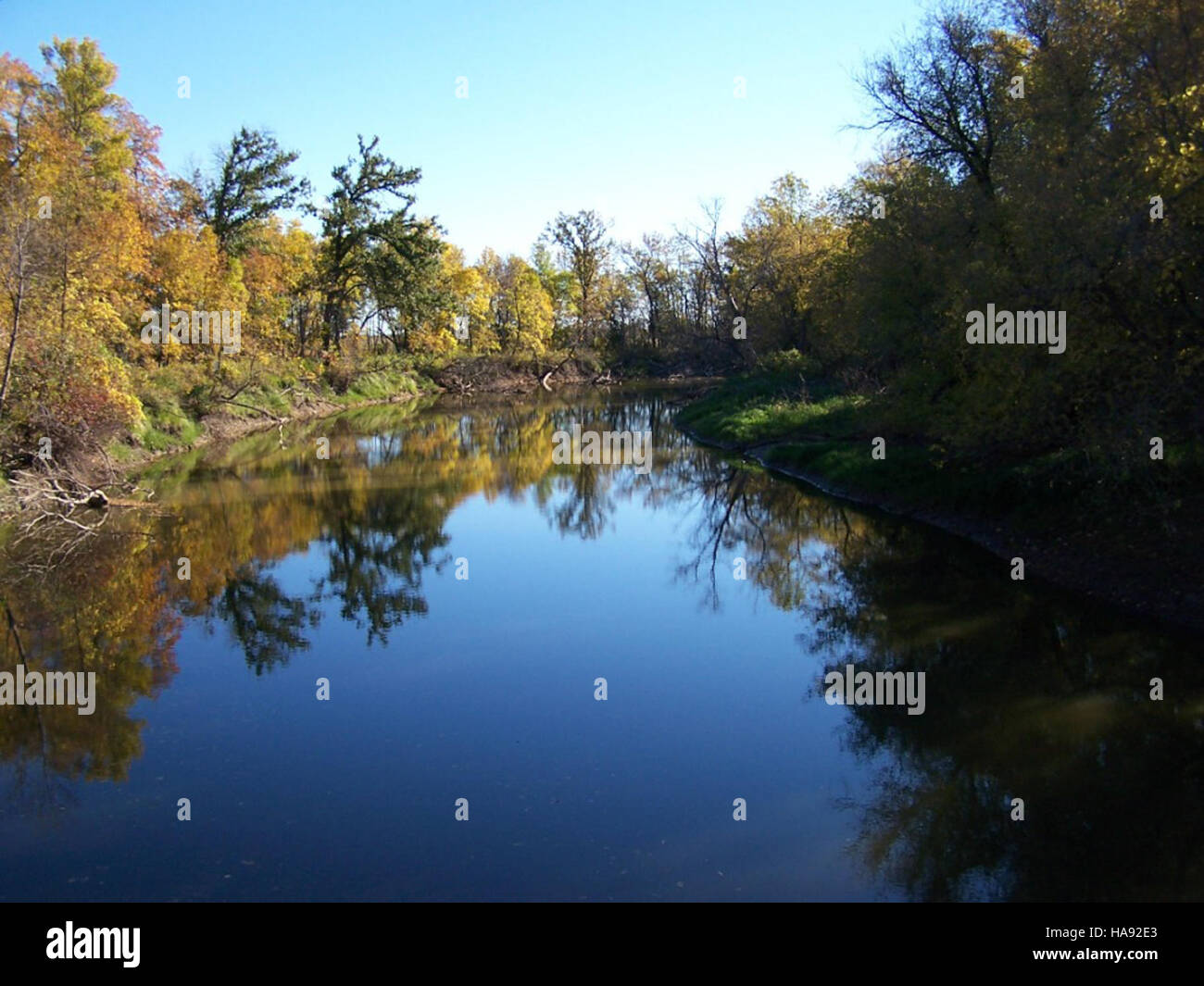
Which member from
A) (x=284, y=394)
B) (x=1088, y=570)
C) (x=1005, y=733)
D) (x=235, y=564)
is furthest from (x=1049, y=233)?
(x=284, y=394)

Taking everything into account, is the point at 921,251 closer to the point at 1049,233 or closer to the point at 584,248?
the point at 1049,233

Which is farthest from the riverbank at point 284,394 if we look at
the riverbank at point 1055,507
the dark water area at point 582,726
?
the riverbank at point 1055,507

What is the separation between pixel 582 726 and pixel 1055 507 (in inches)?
359

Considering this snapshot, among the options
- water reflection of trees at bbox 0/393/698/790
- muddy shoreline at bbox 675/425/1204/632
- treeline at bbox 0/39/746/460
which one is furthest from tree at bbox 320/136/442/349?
muddy shoreline at bbox 675/425/1204/632

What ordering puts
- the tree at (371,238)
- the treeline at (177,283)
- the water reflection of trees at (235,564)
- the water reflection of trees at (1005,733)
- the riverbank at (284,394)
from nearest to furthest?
the water reflection of trees at (1005,733)
the water reflection of trees at (235,564)
the treeline at (177,283)
the riverbank at (284,394)
the tree at (371,238)

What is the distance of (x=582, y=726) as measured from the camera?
9.31 meters

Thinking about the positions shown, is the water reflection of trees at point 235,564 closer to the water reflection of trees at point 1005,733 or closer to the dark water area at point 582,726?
the dark water area at point 582,726

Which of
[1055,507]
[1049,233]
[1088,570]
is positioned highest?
[1049,233]

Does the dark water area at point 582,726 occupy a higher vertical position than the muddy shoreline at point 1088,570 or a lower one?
lower

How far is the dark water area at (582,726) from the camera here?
22.1ft

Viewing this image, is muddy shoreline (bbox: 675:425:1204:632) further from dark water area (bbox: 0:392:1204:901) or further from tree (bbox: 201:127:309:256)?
tree (bbox: 201:127:309:256)

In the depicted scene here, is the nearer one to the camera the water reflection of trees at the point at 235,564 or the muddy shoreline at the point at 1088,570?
the water reflection of trees at the point at 235,564

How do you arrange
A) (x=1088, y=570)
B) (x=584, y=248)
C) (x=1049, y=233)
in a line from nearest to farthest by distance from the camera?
(x=1049, y=233)
(x=1088, y=570)
(x=584, y=248)

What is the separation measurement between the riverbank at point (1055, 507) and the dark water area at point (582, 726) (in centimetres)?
58
